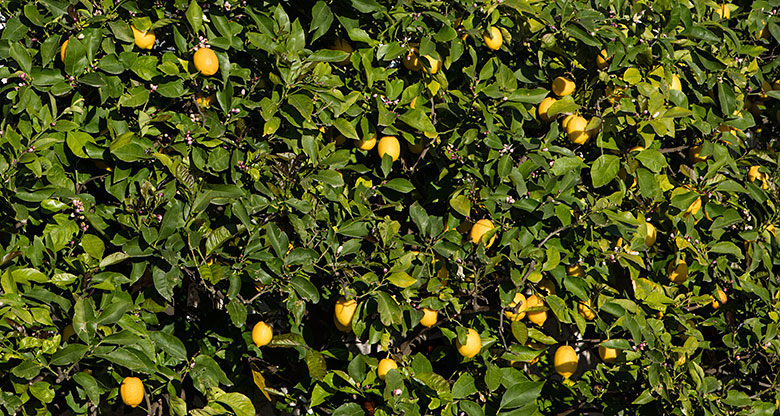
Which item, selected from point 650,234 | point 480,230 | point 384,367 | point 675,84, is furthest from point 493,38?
point 384,367

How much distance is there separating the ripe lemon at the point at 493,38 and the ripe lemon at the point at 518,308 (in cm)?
74

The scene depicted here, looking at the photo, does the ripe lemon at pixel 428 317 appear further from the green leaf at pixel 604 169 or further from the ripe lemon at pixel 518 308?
the green leaf at pixel 604 169

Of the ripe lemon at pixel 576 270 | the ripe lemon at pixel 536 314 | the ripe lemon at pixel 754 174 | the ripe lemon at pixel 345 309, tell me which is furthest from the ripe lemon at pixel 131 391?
the ripe lemon at pixel 754 174

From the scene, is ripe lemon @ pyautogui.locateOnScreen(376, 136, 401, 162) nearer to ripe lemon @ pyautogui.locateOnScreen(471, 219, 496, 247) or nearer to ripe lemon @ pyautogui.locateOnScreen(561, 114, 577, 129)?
ripe lemon @ pyautogui.locateOnScreen(471, 219, 496, 247)

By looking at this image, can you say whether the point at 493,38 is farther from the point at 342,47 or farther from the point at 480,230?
the point at 480,230

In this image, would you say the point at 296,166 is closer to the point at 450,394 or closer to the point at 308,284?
the point at 308,284

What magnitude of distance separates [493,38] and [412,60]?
0.25 meters

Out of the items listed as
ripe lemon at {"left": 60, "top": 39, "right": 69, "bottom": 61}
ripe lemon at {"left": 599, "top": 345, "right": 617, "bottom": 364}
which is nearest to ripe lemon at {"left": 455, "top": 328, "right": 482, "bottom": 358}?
ripe lemon at {"left": 599, "top": 345, "right": 617, "bottom": 364}

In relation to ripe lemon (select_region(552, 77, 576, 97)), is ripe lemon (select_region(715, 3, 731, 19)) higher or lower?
higher

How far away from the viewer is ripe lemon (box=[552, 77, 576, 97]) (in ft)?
8.16


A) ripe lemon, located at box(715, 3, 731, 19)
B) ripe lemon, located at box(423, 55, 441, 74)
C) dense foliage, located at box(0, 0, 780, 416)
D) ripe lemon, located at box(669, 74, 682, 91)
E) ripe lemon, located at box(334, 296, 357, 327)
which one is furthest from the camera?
ripe lemon, located at box(715, 3, 731, 19)

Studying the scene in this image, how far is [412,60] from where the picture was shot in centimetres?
233

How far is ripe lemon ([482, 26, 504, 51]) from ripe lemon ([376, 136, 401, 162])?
0.40 metres

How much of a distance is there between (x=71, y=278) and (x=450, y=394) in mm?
1045
